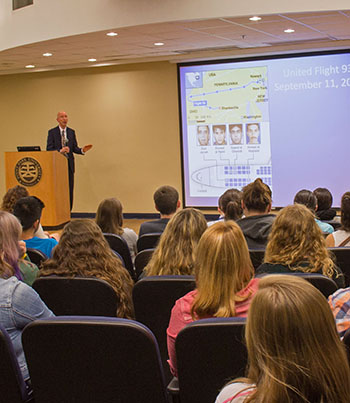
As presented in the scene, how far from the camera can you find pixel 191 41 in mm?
7906

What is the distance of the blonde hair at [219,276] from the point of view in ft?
7.00

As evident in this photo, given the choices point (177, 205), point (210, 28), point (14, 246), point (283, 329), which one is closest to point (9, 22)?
point (210, 28)

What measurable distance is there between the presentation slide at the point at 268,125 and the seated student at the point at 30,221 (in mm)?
5937

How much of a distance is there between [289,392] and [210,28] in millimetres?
6255

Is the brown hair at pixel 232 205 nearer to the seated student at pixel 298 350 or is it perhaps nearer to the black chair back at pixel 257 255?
the black chair back at pixel 257 255

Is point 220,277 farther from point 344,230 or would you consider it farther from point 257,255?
point 344,230

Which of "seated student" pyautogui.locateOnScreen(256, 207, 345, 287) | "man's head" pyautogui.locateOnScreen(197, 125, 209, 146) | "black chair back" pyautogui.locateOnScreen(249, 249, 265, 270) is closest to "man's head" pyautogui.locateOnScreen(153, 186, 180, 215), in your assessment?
"black chair back" pyautogui.locateOnScreen(249, 249, 265, 270)

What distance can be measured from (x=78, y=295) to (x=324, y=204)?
3.14 meters

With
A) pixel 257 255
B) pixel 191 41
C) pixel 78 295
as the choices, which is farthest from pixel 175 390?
pixel 191 41

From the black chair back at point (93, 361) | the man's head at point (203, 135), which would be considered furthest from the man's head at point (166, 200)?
the man's head at point (203, 135)

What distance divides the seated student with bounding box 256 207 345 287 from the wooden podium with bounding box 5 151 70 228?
6.02 meters

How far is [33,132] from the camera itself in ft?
37.7

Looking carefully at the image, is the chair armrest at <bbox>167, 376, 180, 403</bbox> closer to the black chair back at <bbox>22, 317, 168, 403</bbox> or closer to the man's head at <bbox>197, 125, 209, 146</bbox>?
the black chair back at <bbox>22, 317, 168, 403</bbox>

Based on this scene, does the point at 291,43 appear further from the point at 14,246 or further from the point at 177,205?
the point at 14,246
